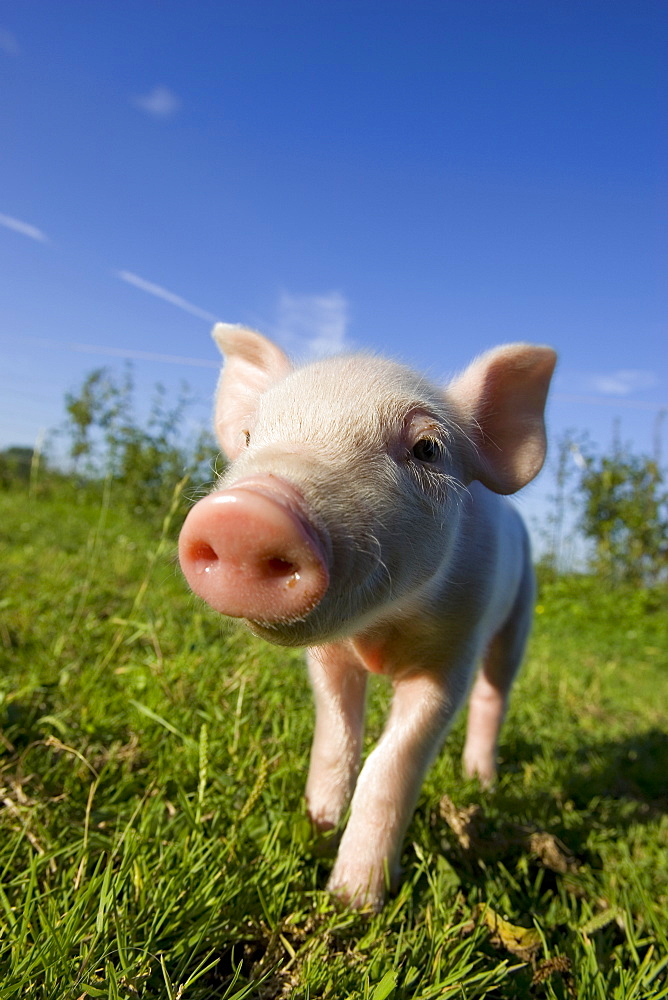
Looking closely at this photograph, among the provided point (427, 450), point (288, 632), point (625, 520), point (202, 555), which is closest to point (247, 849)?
point (288, 632)

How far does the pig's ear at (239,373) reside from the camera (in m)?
2.68

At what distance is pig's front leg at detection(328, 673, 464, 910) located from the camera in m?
2.07

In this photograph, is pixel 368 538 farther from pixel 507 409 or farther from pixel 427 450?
pixel 507 409

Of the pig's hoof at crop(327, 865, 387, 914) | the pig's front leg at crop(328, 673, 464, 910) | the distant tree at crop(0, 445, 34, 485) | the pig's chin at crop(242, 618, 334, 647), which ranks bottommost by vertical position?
the distant tree at crop(0, 445, 34, 485)

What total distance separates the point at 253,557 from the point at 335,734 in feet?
4.09

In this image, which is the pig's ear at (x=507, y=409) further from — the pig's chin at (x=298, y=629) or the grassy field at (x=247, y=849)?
the grassy field at (x=247, y=849)

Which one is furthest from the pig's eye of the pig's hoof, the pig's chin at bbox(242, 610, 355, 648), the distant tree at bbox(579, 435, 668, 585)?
the distant tree at bbox(579, 435, 668, 585)

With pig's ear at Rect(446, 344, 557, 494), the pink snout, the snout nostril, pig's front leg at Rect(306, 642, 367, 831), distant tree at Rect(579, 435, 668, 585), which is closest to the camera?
the pink snout

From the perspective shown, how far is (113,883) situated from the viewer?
5.44 ft

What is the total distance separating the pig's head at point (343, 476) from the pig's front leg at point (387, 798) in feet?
1.62

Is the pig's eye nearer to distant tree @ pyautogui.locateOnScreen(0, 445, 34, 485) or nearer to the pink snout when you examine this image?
the pink snout

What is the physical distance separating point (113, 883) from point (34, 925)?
0.20m

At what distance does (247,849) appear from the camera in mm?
2062

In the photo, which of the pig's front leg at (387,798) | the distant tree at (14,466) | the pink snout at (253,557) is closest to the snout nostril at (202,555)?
the pink snout at (253,557)
